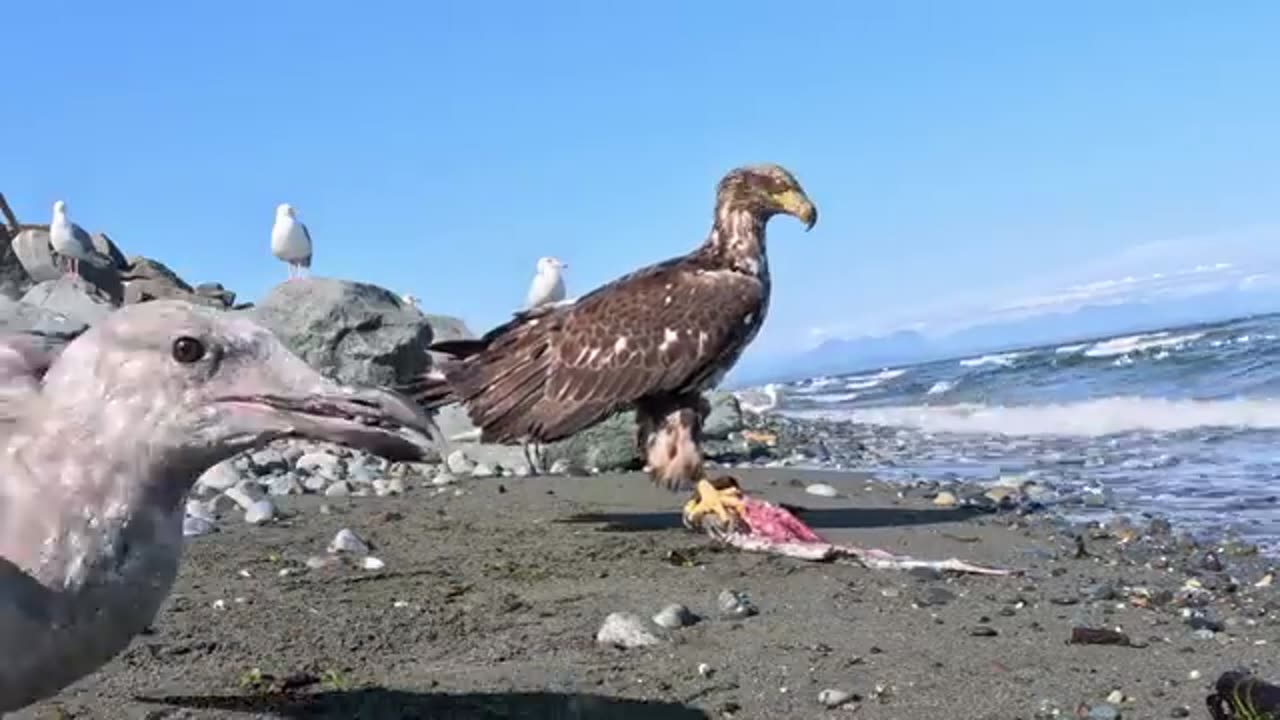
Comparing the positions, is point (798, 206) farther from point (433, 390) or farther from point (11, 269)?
point (11, 269)

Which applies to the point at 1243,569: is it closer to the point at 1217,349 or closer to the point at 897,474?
the point at 897,474

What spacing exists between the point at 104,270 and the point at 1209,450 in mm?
18007

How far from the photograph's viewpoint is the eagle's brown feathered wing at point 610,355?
7820mm

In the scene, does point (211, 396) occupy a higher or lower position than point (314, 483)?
higher

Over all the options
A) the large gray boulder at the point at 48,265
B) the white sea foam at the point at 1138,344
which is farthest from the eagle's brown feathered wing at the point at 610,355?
the white sea foam at the point at 1138,344

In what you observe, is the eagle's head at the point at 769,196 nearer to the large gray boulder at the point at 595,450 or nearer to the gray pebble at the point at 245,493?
the large gray boulder at the point at 595,450

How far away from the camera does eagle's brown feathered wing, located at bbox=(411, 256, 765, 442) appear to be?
25.7ft

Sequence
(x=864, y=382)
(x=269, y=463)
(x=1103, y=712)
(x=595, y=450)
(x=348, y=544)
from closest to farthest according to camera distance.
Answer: (x=1103, y=712)
(x=348, y=544)
(x=269, y=463)
(x=595, y=450)
(x=864, y=382)

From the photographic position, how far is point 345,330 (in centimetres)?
1176

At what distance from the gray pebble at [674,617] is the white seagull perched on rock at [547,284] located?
13444 millimetres

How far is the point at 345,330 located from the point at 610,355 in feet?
14.7

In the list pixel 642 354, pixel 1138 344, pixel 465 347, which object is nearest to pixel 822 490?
pixel 642 354

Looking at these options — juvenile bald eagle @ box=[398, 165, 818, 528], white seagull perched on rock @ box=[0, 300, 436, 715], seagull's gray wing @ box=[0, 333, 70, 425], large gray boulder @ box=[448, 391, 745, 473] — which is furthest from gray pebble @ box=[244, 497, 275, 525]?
white seagull perched on rock @ box=[0, 300, 436, 715]

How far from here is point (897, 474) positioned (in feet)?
37.1
